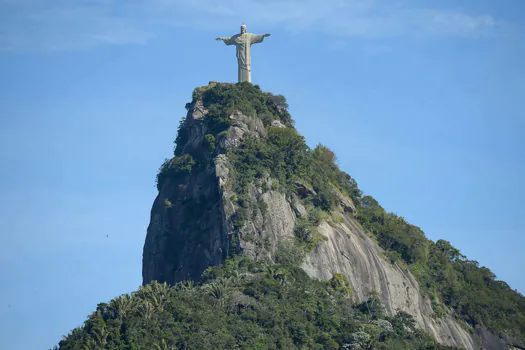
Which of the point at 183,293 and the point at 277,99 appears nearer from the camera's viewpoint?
the point at 183,293

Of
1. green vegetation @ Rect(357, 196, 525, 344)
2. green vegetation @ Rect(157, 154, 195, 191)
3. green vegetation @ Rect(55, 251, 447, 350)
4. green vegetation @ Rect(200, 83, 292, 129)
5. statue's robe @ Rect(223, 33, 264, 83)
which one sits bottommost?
green vegetation @ Rect(55, 251, 447, 350)

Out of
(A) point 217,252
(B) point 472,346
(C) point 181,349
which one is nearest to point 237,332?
(C) point 181,349

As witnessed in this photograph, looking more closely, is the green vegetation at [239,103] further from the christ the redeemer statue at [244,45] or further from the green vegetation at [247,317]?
the green vegetation at [247,317]

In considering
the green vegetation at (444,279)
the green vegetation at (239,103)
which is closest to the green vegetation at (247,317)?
the green vegetation at (444,279)

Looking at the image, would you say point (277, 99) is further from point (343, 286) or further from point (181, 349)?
point (181, 349)

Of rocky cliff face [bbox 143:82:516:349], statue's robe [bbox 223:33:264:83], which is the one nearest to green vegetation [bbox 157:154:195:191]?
rocky cliff face [bbox 143:82:516:349]

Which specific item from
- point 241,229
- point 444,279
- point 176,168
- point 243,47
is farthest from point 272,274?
point 243,47

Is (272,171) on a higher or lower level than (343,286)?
higher

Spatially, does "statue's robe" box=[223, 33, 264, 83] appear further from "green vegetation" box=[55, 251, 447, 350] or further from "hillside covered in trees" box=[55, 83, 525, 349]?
"green vegetation" box=[55, 251, 447, 350]
